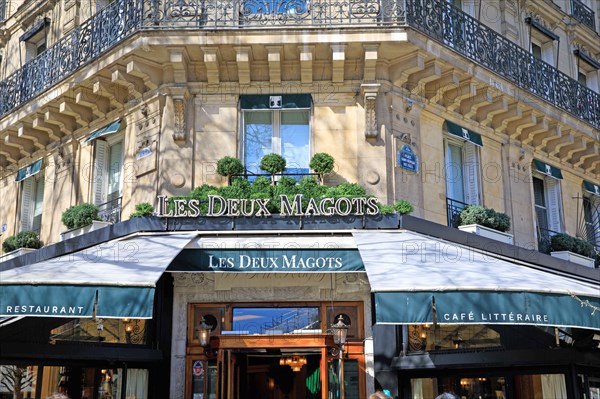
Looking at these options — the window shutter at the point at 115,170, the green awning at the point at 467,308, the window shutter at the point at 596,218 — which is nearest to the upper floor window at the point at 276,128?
the window shutter at the point at 115,170

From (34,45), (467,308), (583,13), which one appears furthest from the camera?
(583,13)

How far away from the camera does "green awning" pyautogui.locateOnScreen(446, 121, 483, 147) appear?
12.1 m

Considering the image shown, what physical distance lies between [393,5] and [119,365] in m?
6.45

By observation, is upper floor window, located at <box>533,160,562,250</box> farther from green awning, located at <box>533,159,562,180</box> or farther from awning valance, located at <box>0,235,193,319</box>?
awning valance, located at <box>0,235,193,319</box>

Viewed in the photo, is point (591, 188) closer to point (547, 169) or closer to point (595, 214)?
point (595, 214)

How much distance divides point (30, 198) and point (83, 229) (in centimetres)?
344

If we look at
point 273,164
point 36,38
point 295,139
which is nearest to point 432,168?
point 295,139

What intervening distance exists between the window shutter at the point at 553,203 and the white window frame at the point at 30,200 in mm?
9603

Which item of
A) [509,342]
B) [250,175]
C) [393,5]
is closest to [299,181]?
[250,175]

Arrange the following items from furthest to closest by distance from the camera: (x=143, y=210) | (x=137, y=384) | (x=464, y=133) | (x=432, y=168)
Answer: (x=464, y=133), (x=432, y=168), (x=143, y=210), (x=137, y=384)

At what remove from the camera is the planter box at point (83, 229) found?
37.1 feet

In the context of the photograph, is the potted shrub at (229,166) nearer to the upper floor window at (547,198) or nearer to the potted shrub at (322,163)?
the potted shrub at (322,163)

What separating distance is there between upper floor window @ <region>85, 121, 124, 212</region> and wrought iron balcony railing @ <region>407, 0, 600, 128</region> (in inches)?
200

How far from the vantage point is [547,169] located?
45.9 feet
